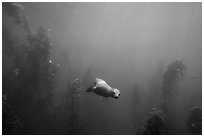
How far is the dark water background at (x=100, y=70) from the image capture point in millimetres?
18203

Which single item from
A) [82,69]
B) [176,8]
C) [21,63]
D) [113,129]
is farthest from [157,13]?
[21,63]

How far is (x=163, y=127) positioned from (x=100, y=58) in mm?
34146

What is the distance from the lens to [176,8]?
146 ft

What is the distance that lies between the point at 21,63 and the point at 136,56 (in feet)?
104

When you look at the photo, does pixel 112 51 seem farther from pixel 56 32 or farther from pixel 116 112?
pixel 56 32

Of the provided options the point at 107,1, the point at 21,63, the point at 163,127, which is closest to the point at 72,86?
the point at 21,63

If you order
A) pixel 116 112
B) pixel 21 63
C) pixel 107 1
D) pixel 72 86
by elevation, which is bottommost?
pixel 116 112

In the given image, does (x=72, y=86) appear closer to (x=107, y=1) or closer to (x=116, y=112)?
(x=116, y=112)

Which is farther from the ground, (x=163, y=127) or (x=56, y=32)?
(x=56, y=32)

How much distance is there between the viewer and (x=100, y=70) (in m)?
39.5

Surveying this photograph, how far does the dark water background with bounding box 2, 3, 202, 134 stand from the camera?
18.2 meters

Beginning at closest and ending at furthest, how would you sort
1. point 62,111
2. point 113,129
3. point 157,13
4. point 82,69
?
point 62,111
point 113,129
point 82,69
point 157,13

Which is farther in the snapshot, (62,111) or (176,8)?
(176,8)

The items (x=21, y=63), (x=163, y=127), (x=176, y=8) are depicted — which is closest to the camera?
(x=163, y=127)
